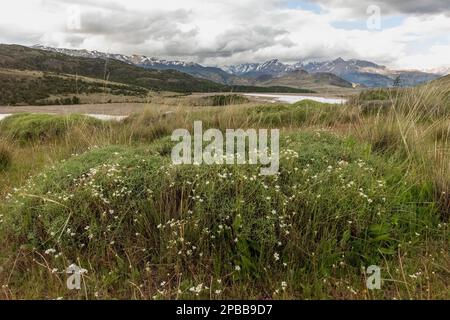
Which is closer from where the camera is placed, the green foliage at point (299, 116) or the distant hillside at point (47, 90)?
the green foliage at point (299, 116)

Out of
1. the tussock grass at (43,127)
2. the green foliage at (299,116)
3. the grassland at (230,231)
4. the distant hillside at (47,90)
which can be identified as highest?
the distant hillside at (47,90)

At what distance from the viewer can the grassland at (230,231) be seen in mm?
3236

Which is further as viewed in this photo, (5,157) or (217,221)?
(5,157)

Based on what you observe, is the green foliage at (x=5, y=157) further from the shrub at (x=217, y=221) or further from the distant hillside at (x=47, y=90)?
the distant hillside at (x=47, y=90)

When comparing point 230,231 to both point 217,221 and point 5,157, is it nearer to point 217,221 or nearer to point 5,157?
point 217,221

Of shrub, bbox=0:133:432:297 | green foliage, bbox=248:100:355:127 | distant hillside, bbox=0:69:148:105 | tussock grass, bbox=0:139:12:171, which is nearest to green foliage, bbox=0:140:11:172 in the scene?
tussock grass, bbox=0:139:12:171

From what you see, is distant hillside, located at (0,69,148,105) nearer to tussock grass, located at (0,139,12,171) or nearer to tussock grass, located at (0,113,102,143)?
tussock grass, located at (0,113,102,143)

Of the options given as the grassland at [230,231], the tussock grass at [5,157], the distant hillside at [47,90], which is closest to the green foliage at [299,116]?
the grassland at [230,231]

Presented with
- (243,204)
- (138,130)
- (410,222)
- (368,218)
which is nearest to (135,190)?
(243,204)

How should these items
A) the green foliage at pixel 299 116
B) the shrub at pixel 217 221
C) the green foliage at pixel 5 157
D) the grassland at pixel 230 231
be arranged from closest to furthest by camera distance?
the grassland at pixel 230 231 → the shrub at pixel 217 221 → the green foliage at pixel 5 157 → the green foliage at pixel 299 116

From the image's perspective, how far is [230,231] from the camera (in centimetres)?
360

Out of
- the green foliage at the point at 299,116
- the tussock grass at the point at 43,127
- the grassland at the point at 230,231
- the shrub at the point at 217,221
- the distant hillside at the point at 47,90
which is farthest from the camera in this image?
the distant hillside at the point at 47,90

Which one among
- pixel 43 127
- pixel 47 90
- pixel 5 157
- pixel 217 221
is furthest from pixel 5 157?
pixel 47 90

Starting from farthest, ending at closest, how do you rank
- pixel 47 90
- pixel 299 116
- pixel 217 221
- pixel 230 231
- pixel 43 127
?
1. pixel 47 90
2. pixel 299 116
3. pixel 43 127
4. pixel 217 221
5. pixel 230 231
